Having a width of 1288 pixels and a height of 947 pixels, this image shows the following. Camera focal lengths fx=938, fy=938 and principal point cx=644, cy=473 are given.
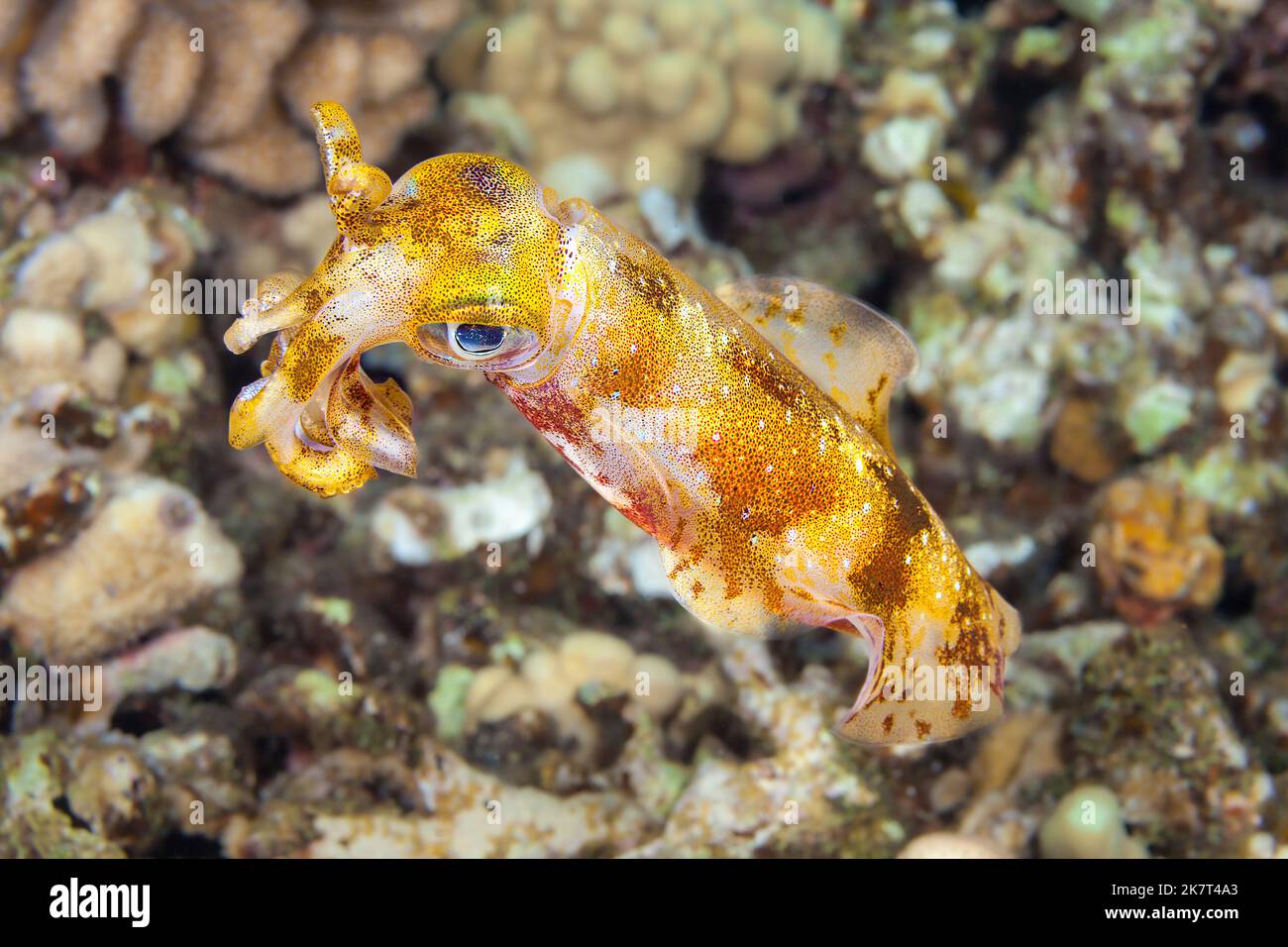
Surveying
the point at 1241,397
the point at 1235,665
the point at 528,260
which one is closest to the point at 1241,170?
the point at 1241,397

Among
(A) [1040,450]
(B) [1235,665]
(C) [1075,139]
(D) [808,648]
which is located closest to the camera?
(D) [808,648]

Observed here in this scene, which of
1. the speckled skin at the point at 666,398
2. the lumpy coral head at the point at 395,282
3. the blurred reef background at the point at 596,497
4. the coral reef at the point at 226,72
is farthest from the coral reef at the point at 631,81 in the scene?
the lumpy coral head at the point at 395,282

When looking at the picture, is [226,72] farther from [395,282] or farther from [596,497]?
[395,282]

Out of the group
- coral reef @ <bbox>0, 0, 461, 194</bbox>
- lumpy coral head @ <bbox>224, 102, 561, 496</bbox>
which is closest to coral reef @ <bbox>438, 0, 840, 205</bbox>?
coral reef @ <bbox>0, 0, 461, 194</bbox>

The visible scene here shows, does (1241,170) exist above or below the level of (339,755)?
above

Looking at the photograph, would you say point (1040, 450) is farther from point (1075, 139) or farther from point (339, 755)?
point (339, 755)
